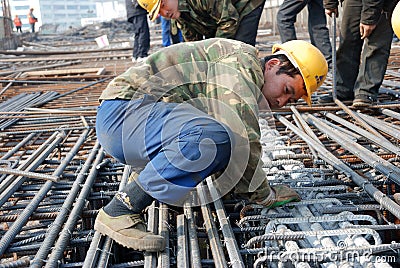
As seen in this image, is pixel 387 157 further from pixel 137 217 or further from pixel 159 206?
pixel 137 217

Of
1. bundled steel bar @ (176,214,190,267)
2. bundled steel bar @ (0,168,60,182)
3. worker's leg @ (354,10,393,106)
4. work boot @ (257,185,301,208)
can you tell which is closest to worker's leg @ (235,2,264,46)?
worker's leg @ (354,10,393,106)

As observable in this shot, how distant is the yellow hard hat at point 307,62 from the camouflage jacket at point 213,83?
0.67 feet

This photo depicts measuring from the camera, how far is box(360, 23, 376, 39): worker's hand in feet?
14.2

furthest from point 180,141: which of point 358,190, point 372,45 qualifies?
point 372,45

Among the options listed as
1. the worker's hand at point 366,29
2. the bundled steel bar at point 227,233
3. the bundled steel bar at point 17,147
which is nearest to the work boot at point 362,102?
the worker's hand at point 366,29

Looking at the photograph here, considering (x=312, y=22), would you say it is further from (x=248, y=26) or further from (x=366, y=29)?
(x=366, y=29)

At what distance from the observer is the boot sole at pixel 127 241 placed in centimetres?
231

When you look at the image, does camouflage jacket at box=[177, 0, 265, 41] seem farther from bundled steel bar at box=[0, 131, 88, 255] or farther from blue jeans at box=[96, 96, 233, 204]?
blue jeans at box=[96, 96, 233, 204]

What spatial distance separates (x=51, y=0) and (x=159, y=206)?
205 ft

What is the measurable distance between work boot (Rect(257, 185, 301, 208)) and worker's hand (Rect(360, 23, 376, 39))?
2.17 m

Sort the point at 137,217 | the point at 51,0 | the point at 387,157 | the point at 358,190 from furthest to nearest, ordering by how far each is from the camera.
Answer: the point at 51,0, the point at 387,157, the point at 358,190, the point at 137,217

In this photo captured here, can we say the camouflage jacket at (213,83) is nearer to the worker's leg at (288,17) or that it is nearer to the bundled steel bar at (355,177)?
the bundled steel bar at (355,177)

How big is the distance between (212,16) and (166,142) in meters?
2.26

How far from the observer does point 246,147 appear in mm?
2518
